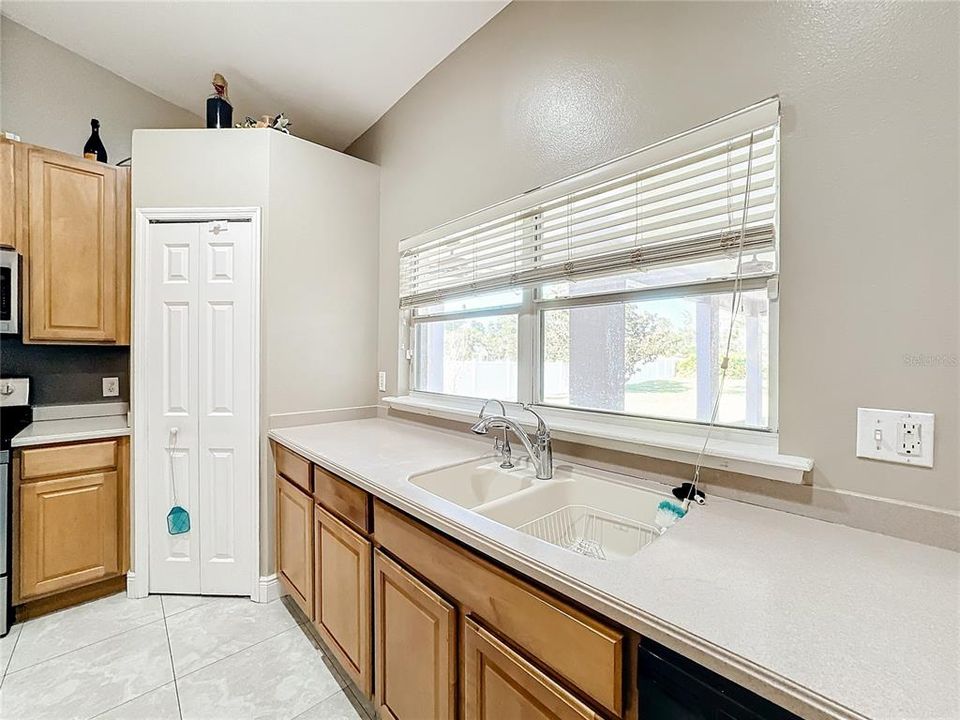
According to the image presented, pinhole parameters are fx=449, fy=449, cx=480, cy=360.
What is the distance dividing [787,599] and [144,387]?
107 inches

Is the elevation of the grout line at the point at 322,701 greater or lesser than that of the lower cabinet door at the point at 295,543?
lesser

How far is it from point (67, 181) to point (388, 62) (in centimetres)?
174

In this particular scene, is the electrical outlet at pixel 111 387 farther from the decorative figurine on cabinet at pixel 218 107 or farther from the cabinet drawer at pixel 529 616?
the cabinet drawer at pixel 529 616

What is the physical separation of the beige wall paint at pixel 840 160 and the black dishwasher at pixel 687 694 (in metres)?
0.67

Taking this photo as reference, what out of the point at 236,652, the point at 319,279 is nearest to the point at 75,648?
the point at 236,652

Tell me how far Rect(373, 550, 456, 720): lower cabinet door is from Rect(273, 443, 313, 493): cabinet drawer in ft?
2.17

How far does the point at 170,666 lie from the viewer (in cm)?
182

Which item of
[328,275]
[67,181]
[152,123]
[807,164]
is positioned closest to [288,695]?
[328,275]

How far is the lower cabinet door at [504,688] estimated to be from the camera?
33.8 inches

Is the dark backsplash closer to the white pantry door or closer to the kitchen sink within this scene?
the white pantry door

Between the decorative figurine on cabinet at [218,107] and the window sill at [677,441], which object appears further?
the decorative figurine on cabinet at [218,107]

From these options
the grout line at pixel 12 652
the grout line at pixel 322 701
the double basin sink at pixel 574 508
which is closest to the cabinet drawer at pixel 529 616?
the double basin sink at pixel 574 508

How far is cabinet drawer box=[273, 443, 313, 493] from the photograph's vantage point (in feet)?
6.37

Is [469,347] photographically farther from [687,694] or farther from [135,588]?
[135,588]
